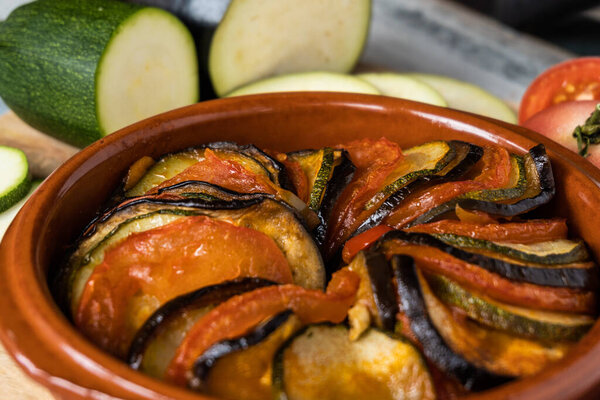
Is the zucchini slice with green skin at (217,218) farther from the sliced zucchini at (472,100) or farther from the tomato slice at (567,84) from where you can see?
the tomato slice at (567,84)

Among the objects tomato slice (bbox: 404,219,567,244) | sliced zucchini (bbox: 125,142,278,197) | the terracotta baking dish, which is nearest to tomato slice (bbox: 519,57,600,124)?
the terracotta baking dish

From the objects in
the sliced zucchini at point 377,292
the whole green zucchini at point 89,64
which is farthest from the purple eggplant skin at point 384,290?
the whole green zucchini at point 89,64

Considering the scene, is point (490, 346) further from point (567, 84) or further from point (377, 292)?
point (567, 84)

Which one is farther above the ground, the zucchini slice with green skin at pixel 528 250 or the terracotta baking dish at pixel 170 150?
the zucchini slice with green skin at pixel 528 250

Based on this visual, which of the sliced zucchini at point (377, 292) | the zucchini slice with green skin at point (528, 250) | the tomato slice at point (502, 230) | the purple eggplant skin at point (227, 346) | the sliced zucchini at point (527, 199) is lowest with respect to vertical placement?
the purple eggplant skin at point (227, 346)

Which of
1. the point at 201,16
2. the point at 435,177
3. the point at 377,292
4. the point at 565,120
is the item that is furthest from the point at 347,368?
the point at 201,16

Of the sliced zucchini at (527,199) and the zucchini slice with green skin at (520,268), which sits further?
the sliced zucchini at (527,199)
